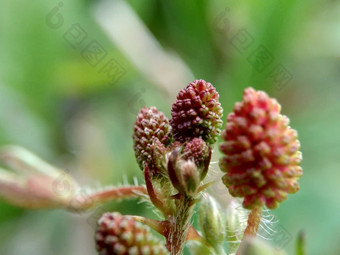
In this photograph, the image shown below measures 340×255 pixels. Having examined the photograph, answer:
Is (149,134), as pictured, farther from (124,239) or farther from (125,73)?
(125,73)

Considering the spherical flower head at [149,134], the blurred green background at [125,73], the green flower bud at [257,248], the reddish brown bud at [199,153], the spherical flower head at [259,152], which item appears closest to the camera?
the green flower bud at [257,248]

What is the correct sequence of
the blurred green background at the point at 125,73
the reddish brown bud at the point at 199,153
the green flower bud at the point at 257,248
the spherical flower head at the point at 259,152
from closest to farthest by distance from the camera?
the green flower bud at the point at 257,248, the spherical flower head at the point at 259,152, the reddish brown bud at the point at 199,153, the blurred green background at the point at 125,73

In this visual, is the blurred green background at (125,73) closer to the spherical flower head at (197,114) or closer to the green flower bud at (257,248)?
the spherical flower head at (197,114)

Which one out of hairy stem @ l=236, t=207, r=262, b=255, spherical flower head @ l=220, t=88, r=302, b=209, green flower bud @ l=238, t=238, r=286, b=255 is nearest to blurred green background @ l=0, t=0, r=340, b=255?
hairy stem @ l=236, t=207, r=262, b=255

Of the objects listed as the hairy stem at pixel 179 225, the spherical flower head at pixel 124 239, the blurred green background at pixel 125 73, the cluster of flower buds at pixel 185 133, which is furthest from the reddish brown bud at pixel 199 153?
the blurred green background at pixel 125 73

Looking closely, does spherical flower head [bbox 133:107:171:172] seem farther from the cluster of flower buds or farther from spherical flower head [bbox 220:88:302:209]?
spherical flower head [bbox 220:88:302:209]

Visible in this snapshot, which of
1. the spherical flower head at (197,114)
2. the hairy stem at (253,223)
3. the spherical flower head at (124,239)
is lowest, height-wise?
the spherical flower head at (124,239)

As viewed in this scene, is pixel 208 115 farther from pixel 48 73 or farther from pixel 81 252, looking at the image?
pixel 48 73
